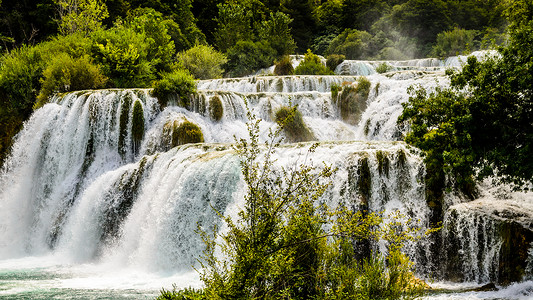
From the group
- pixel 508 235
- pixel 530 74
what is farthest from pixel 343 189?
pixel 530 74

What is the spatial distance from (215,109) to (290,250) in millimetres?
13504

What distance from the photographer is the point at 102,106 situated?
53.2 ft

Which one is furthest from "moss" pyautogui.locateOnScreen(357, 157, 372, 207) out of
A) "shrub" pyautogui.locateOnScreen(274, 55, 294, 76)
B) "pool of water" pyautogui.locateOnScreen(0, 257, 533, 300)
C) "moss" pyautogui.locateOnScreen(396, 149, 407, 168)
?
"shrub" pyautogui.locateOnScreen(274, 55, 294, 76)

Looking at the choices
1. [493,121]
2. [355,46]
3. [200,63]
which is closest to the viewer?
[493,121]

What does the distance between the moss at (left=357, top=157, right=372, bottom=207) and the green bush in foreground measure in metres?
4.25

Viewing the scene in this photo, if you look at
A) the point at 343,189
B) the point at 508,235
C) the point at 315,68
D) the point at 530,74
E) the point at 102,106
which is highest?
the point at 315,68

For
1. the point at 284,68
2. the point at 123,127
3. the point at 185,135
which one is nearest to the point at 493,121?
the point at 185,135

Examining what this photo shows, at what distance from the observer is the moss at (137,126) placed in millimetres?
16188

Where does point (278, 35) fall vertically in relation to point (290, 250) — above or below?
above

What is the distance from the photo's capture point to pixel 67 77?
17.8 meters

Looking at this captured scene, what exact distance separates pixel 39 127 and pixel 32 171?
180 centimetres

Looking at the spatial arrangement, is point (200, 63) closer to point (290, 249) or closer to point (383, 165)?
point (383, 165)

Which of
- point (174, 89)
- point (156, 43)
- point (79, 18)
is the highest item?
point (79, 18)

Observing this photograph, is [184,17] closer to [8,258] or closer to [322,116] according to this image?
[322,116]
